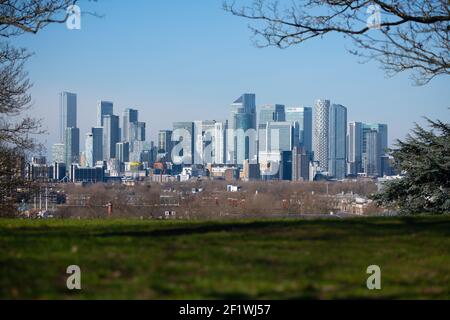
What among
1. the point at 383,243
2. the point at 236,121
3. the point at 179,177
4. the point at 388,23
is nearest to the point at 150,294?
the point at 383,243

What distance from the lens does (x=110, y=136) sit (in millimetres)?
130000

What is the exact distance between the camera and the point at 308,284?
766 cm

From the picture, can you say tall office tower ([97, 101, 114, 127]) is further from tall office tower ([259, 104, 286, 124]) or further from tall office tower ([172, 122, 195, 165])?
tall office tower ([259, 104, 286, 124])

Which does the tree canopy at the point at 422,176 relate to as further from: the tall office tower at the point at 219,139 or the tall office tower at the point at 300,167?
the tall office tower at the point at 219,139

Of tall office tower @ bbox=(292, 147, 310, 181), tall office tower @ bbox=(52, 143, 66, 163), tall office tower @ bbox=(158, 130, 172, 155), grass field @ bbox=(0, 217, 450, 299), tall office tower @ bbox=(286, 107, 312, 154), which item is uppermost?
tall office tower @ bbox=(286, 107, 312, 154)

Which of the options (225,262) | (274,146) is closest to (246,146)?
(274,146)

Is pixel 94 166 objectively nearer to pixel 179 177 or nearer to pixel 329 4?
pixel 179 177

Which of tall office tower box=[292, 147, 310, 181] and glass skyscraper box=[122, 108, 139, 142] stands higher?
glass skyscraper box=[122, 108, 139, 142]

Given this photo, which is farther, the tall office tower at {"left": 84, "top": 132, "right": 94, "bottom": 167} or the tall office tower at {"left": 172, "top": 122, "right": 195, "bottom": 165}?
the tall office tower at {"left": 172, "top": 122, "right": 195, "bottom": 165}

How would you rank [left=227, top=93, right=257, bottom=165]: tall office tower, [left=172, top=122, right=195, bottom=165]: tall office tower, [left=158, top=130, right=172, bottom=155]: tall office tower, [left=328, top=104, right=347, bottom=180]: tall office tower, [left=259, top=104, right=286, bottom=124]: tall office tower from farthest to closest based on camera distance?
[left=259, top=104, right=286, bottom=124]: tall office tower < [left=158, top=130, right=172, bottom=155]: tall office tower < [left=172, top=122, right=195, bottom=165]: tall office tower < [left=227, top=93, right=257, bottom=165]: tall office tower < [left=328, top=104, right=347, bottom=180]: tall office tower

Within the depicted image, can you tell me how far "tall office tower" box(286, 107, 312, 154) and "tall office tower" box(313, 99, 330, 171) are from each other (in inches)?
95.7

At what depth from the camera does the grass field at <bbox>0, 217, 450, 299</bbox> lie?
7344mm

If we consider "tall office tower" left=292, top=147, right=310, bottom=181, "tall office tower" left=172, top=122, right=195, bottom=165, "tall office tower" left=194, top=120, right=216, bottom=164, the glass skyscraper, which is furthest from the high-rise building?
the glass skyscraper

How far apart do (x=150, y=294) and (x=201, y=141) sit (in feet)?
419
